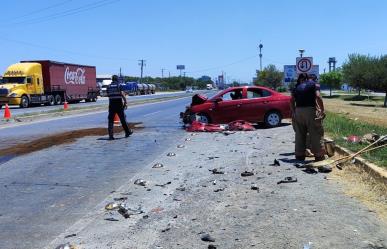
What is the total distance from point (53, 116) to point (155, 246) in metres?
26.5

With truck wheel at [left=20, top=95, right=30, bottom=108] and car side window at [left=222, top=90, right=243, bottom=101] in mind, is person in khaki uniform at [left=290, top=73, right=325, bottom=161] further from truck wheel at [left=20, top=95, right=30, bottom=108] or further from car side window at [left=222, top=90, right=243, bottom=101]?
truck wheel at [left=20, top=95, right=30, bottom=108]

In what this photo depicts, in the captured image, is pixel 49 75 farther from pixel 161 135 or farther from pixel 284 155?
pixel 284 155

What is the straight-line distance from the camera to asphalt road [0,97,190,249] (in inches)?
260

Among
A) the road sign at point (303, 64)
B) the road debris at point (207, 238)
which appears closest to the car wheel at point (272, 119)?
the road sign at point (303, 64)

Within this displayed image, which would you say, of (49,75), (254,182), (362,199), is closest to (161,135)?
(254,182)

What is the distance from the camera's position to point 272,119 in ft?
65.6

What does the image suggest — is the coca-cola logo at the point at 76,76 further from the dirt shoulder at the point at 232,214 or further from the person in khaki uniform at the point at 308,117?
the person in khaki uniform at the point at 308,117

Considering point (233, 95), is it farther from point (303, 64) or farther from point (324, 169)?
point (324, 169)

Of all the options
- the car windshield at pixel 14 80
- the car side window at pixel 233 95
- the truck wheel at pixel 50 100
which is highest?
the car windshield at pixel 14 80

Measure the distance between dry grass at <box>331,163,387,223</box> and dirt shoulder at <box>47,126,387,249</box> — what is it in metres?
0.12

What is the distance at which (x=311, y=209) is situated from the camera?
6.80 metres

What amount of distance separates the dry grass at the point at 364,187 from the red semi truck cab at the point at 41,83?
134ft

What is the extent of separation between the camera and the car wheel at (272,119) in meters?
20.0

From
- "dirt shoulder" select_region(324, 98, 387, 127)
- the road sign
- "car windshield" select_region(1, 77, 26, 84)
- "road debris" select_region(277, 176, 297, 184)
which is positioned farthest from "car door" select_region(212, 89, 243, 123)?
"car windshield" select_region(1, 77, 26, 84)
